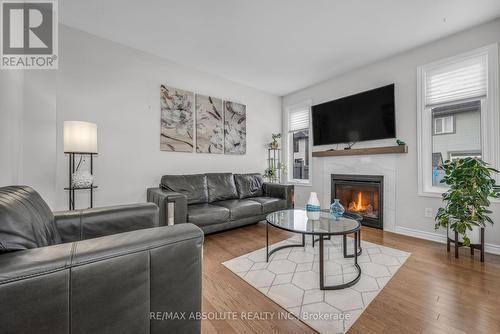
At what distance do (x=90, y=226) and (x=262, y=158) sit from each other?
11.8 feet

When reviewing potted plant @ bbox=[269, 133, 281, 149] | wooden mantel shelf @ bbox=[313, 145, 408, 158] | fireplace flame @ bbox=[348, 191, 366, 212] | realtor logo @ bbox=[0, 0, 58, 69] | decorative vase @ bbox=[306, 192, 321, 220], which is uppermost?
realtor logo @ bbox=[0, 0, 58, 69]

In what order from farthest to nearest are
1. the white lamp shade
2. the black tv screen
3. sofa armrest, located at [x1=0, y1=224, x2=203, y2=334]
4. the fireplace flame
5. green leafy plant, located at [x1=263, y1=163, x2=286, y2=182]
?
green leafy plant, located at [x1=263, y1=163, x2=286, y2=182] → the fireplace flame → the black tv screen → the white lamp shade → sofa armrest, located at [x1=0, y1=224, x2=203, y2=334]

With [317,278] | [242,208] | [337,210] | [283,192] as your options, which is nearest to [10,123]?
[242,208]

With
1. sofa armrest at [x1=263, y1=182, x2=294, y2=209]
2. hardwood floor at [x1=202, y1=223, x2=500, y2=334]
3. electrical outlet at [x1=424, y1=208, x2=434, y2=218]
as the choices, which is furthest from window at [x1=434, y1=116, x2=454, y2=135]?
sofa armrest at [x1=263, y1=182, x2=294, y2=209]

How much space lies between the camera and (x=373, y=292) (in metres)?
1.69

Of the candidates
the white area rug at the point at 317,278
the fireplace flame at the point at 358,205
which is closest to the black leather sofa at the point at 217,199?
the white area rug at the point at 317,278

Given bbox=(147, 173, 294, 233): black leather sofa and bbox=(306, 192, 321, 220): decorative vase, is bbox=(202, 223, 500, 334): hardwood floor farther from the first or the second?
bbox=(306, 192, 321, 220): decorative vase

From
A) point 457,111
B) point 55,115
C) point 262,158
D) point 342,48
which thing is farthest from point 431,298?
point 55,115

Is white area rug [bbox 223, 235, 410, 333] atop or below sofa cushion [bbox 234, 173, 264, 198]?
below

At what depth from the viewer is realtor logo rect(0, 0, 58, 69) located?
2182 mm

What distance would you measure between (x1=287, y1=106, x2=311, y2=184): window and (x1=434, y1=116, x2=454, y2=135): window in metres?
2.05

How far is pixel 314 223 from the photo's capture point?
2105mm

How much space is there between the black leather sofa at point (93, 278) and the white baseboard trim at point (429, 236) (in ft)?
10.6

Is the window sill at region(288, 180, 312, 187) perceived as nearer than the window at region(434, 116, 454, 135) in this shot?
No
